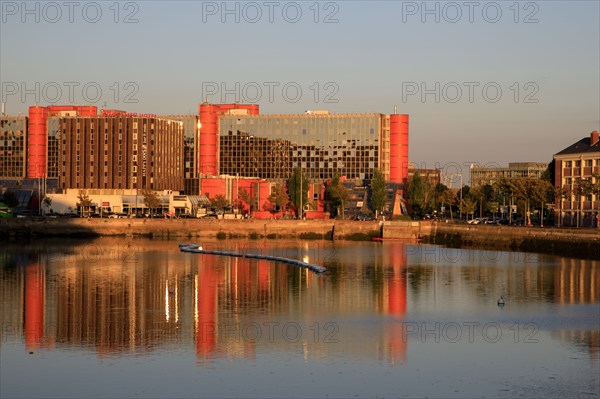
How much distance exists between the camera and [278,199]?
191500 mm

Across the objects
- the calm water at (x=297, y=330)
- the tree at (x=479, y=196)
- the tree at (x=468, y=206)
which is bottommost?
the calm water at (x=297, y=330)

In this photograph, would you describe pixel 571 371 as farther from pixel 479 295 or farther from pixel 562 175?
pixel 562 175

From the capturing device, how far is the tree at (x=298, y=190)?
625 feet

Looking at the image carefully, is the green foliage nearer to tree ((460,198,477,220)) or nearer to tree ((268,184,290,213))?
tree ((268,184,290,213))

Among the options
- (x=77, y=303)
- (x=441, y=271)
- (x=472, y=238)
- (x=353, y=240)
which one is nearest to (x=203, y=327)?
(x=77, y=303)

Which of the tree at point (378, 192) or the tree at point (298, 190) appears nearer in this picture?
the tree at point (298, 190)

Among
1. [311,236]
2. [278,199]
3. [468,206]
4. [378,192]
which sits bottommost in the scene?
[311,236]

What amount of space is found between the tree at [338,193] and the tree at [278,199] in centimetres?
907

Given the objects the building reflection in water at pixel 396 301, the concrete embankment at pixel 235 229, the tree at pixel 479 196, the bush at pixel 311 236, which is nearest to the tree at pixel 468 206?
the tree at pixel 479 196

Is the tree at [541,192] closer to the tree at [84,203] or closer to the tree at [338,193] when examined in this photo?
the tree at [338,193]

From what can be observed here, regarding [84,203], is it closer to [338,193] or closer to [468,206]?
[338,193]

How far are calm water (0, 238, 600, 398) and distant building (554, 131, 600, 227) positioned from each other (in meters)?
41.6

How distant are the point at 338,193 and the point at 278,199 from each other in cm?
1201

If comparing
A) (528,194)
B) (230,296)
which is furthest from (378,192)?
(230,296)
